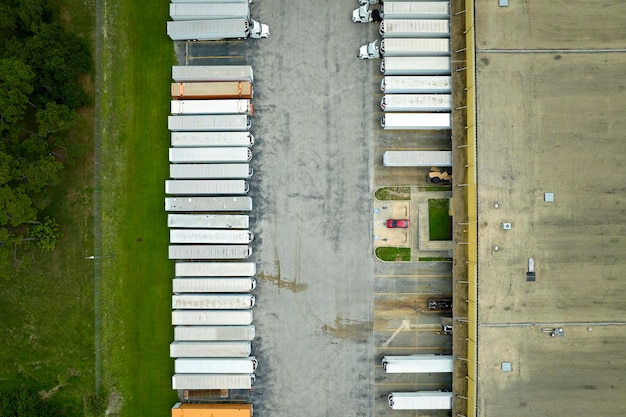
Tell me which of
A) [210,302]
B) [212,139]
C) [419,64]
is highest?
[419,64]

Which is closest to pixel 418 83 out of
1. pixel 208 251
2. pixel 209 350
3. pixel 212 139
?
pixel 212 139

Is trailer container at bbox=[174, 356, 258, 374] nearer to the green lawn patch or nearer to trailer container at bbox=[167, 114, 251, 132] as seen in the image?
the green lawn patch

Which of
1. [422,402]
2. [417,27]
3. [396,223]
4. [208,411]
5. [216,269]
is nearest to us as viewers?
[208,411]

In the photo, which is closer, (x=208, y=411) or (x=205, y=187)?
(x=208, y=411)

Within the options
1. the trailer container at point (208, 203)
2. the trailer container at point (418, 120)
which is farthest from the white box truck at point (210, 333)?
the trailer container at point (418, 120)

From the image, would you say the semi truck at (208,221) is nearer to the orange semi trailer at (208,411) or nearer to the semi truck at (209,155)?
the semi truck at (209,155)

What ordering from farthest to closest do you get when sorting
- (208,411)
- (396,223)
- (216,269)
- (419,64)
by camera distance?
(396,223), (216,269), (419,64), (208,411)

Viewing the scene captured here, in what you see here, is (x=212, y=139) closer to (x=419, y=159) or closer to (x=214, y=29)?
Answer: (x=214, y=29)
